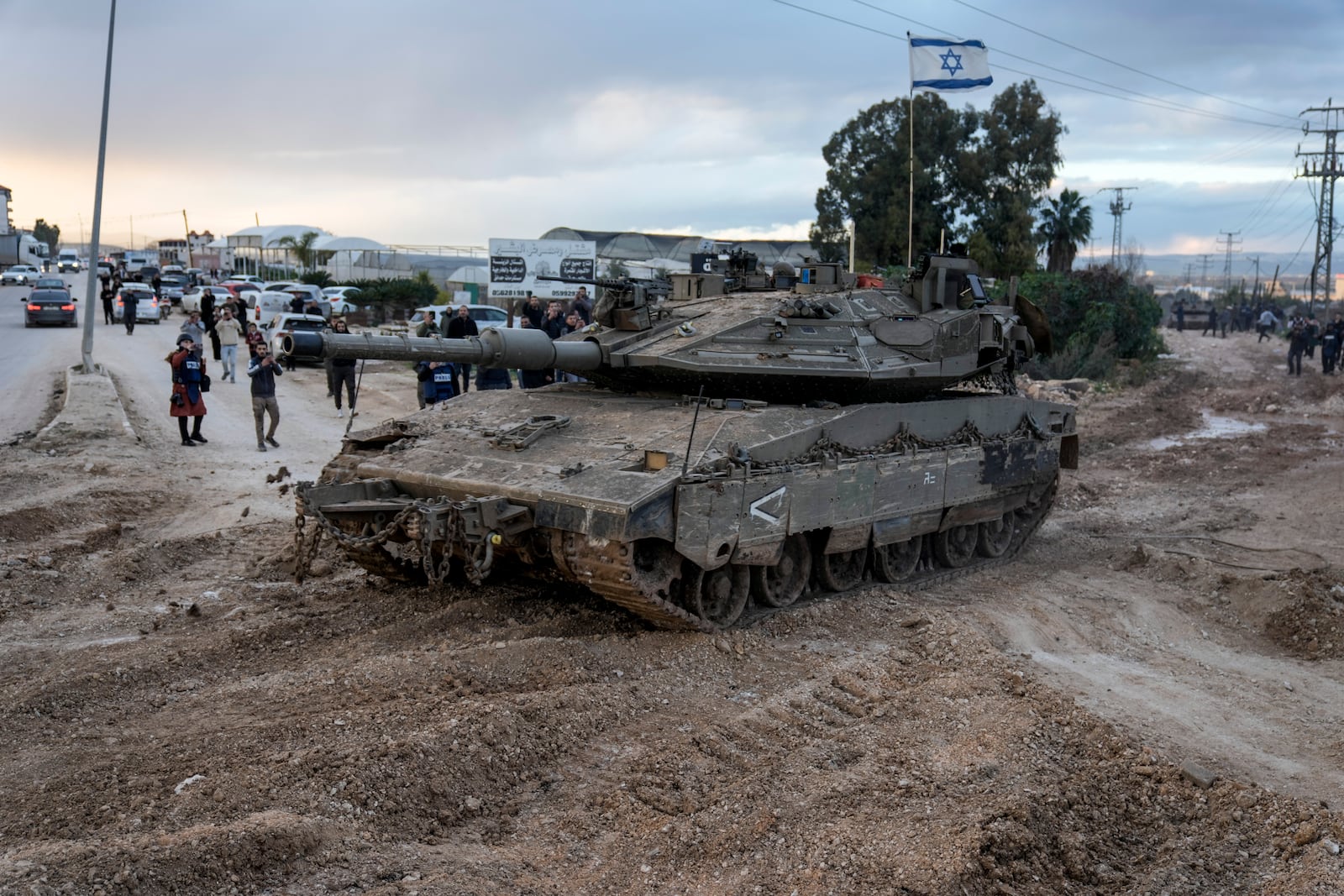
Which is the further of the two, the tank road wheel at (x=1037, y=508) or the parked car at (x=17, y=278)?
the parked car at (x=17, y=278)

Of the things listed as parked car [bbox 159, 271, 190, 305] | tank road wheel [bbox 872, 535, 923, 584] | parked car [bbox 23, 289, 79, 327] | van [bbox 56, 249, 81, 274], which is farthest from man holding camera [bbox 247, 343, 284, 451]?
van [bbox 56, 249, 81, 274]

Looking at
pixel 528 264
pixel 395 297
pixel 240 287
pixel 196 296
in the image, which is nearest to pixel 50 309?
pixel 196 296

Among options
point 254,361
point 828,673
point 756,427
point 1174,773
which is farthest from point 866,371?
point 254,361

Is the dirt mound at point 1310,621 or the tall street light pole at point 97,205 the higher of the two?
the tall street light pole at point 97,205

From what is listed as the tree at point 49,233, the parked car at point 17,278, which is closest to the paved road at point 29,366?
the parked car at point 17,278

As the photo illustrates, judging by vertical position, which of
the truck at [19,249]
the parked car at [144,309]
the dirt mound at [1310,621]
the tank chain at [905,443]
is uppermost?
the truck at [19,249]

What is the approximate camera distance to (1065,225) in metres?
37.8

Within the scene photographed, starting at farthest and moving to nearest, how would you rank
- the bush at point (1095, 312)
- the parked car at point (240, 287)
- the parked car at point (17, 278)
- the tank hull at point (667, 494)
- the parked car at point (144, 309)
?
the parked car at point (17, 278)
the parked car at point (240, 287)
the parked car at point (144, 309)
the bush at point (1095, 312)
the tank hull at point (667, 494)

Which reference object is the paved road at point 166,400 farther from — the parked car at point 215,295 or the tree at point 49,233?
the tree at point 49,233

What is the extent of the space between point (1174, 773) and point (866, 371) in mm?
4318

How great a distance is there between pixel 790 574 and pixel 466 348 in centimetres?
316

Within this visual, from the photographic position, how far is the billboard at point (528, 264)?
29.0 metres

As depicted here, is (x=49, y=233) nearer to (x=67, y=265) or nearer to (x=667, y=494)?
(x=67, y=265)

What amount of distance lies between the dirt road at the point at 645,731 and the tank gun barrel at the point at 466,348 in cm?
187
